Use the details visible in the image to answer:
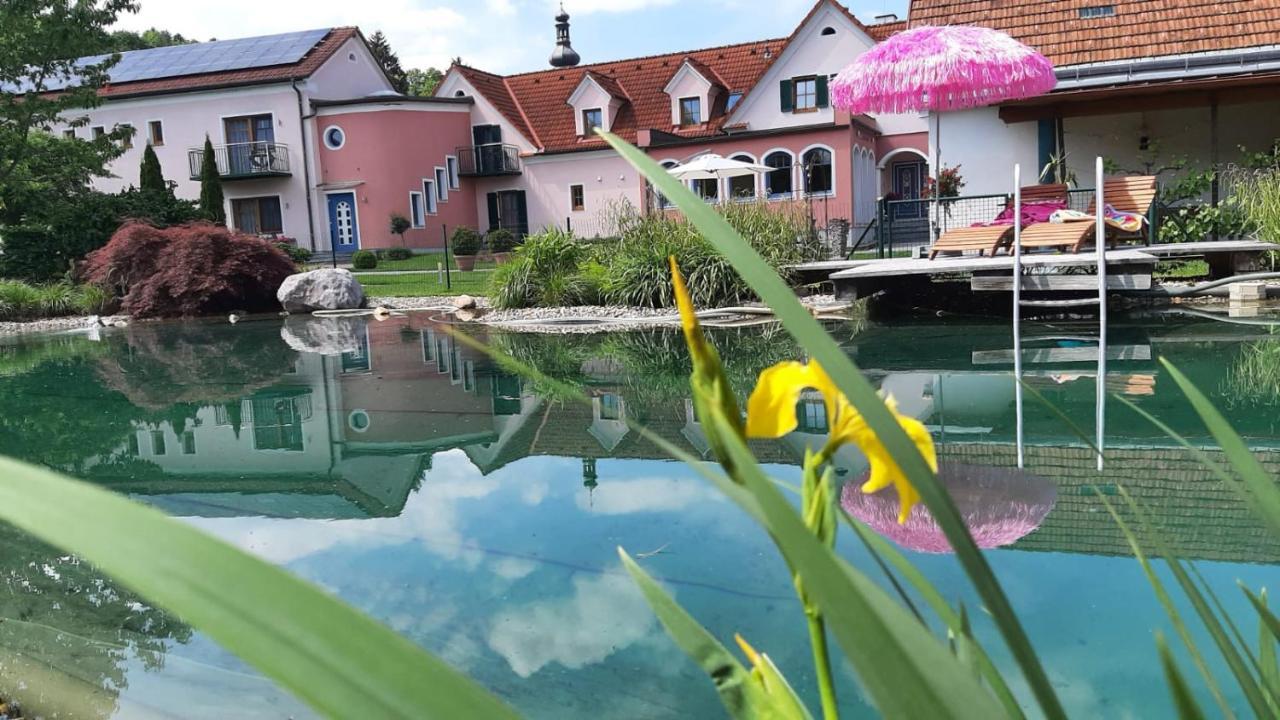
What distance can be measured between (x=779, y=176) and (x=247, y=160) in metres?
15.2

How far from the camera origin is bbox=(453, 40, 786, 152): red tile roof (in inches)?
1220

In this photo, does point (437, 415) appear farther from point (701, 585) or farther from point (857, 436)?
point (857, 436)

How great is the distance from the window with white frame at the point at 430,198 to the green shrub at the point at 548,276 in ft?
58.4

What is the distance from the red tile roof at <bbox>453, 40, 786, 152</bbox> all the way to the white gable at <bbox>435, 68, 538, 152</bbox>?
16 centimetres

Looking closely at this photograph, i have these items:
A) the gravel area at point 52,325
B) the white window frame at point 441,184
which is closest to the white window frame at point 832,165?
the white window frame at point 441,184

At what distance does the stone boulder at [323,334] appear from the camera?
10.6 meters

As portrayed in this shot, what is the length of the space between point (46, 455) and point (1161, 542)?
5.99 m

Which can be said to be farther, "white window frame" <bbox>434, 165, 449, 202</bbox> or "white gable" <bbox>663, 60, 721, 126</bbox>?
"white window frame" <bbox>434, 165, 449, 202</bbox>

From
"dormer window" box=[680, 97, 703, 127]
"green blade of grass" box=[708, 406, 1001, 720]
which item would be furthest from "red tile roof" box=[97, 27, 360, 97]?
"green blade of grass" box=[708, 406, 1001, 720]

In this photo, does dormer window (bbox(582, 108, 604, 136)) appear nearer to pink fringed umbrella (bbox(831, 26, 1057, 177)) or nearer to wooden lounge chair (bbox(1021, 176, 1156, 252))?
pink fringed umbrella (bbox(831, 26, 1057, 177))

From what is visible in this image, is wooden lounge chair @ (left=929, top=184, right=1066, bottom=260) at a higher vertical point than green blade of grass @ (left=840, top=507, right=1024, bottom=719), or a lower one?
higher

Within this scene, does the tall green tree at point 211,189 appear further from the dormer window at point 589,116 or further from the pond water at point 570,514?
the pond water at point 570,514

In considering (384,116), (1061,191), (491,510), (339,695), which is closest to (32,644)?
(491,510)

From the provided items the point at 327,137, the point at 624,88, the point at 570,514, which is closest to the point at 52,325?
the point at 570,514
